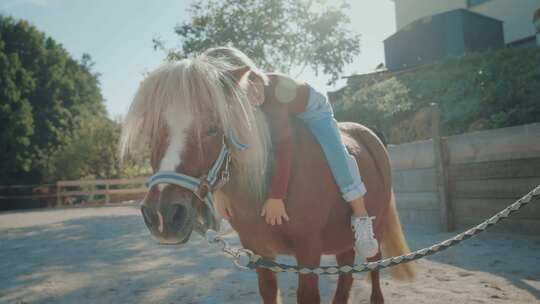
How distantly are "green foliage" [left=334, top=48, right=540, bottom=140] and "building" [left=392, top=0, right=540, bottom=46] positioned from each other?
6.34 meters

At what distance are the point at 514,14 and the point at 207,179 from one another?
22496 millimetres

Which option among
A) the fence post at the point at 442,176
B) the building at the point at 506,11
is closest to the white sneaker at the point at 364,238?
the fence post at the point at 442,176

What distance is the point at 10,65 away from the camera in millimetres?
25656

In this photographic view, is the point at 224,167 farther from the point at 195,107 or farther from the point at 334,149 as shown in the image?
the point at 334,149

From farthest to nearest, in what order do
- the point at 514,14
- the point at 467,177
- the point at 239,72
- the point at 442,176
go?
1. the point at 514,14
2. the point at 442,176
3. the point at 467,177
4. the point at 239,72

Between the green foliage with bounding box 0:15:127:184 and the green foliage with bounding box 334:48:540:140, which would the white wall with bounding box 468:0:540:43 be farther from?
the green foliage with bounding box 0:15:127:184

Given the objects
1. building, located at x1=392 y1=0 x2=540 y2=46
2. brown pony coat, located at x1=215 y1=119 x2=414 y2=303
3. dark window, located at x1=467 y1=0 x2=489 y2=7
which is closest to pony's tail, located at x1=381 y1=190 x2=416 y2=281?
brown pony coat, located at x1=215 y1=119 x2=414 y2=303

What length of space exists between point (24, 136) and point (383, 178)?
27456 mm

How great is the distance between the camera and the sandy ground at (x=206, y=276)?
329cm

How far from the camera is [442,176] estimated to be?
18.8 ft

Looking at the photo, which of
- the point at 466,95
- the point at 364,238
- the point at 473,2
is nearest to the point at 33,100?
the point at 466,95

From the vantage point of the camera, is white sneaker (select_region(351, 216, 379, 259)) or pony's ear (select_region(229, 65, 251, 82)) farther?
white sneaker (select_region(351, 216, 379, 259))

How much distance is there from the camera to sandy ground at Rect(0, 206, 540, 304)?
329cm

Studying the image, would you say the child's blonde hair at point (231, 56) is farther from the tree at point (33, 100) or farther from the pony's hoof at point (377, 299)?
the tree at point (33, 100)
